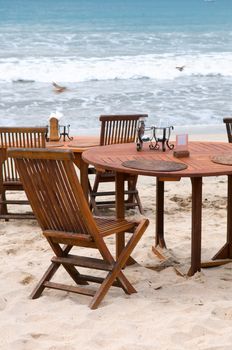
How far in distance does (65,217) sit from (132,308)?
24.9 inches

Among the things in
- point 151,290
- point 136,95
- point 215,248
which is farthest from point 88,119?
point 151,290

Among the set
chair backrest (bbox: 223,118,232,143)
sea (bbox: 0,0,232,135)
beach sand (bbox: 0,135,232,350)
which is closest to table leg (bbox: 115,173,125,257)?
beach sand (bbox: 0,135,232,350)

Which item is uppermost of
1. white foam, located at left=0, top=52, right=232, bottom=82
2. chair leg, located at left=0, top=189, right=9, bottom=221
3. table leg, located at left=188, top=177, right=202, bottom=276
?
table leg, located at left=188, top=177, right=202, bottom=276

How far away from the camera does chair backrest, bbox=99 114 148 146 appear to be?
616 cm

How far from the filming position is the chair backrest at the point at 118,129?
20.2ft

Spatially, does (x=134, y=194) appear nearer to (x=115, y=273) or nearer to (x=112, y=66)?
(x=115, y=273)

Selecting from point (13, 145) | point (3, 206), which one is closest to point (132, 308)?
point (13, 145)

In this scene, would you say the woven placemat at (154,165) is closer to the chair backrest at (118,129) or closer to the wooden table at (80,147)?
the wooden table at (80,147)

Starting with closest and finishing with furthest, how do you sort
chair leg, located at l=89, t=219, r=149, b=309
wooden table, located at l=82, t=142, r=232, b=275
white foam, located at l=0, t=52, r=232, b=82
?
1. chair leg, located at l=89, t=219, r=149, b=309
2. wooden table, located at l=82, t=142, r=232, b=275
3. white foam, located at l=0, t=52, r=232, b=82

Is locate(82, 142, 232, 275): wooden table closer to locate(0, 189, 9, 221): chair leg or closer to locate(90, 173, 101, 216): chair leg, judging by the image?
locate(90, 173, 101, 216): chair leg

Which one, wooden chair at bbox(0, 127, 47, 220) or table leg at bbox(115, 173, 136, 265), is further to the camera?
wooden chair at bbox(0, 127, 47, 220)

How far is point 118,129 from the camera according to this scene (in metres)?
6.25

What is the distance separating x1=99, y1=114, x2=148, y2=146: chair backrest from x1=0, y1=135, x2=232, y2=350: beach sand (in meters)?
1.14

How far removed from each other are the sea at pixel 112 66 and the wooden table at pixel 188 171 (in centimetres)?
50
